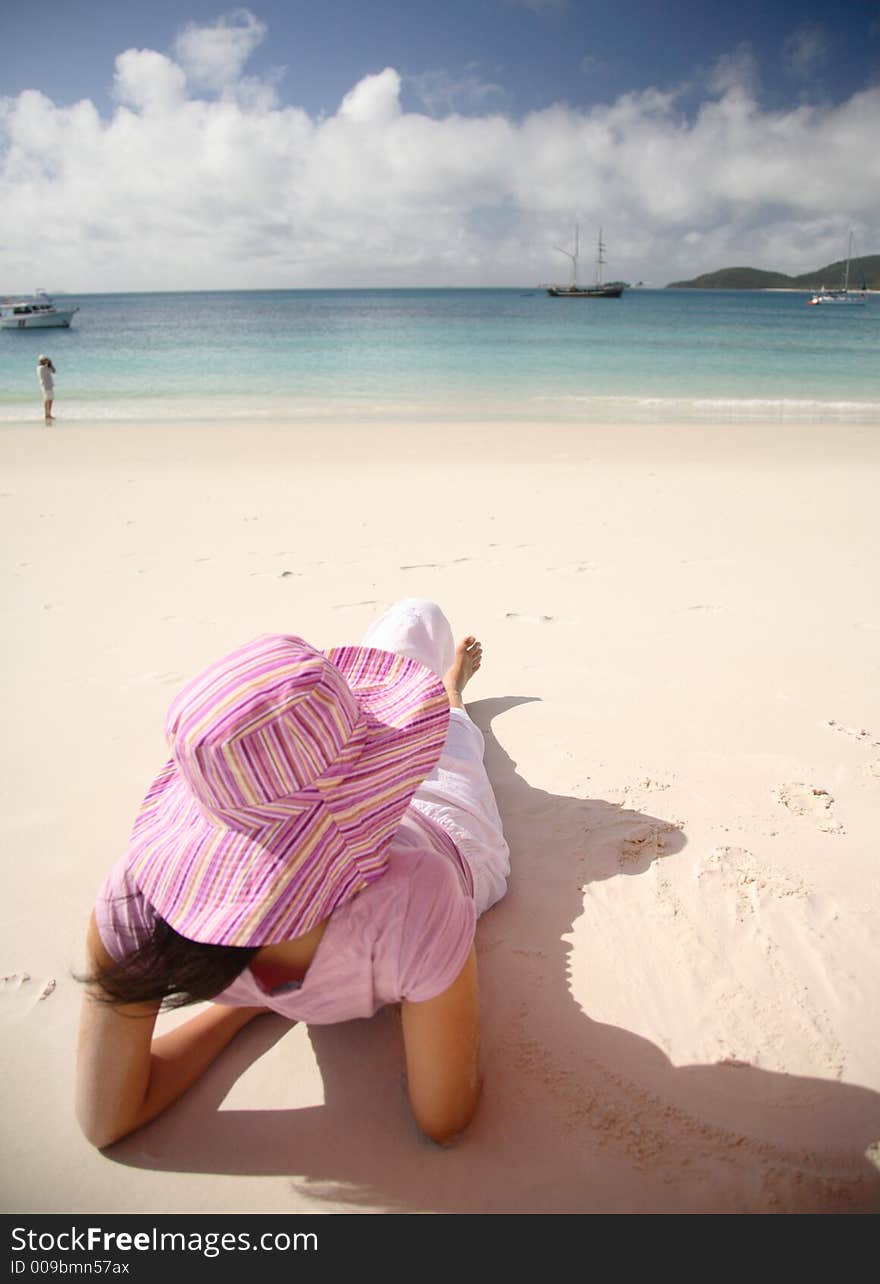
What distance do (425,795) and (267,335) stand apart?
38489mm

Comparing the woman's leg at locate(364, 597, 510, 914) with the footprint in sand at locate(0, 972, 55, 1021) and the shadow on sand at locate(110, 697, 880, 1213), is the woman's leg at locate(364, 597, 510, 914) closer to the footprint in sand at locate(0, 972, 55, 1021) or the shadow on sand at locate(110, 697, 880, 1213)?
the shadow on sand at locate(110, 697, 880, 1213)

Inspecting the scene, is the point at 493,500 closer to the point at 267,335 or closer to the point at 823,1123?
the point at 823,1123

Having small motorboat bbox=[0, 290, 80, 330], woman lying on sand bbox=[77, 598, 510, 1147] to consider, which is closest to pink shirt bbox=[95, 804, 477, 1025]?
woman lying on sand bbox=[77, 598, 510, 1147]

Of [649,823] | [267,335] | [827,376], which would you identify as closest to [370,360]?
[827,376]

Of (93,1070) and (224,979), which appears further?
(93,1070)

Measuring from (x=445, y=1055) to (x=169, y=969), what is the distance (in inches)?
22.0

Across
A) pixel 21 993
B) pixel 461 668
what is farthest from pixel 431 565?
pixel 21 993

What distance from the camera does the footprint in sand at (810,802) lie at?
2391 millimetres

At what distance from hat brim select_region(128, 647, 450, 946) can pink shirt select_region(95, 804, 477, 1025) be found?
0.04m

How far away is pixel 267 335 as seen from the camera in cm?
3625

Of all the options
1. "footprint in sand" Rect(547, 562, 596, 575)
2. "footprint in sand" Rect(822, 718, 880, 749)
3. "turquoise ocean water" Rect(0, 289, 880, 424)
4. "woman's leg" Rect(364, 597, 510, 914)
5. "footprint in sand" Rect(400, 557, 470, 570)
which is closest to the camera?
"woman's leg" Rect(364, 597, 510, 914)

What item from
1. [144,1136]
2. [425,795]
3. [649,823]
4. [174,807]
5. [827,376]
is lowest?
[144,1136]

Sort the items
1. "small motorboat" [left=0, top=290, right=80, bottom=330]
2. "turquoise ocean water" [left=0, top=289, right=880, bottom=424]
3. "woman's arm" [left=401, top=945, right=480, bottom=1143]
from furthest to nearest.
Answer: "small motorboat" [left=0, top=290, right=80, bottom=330], "turquoise ocean water" [left=0, top=289, right=880, bottom=424], "woman's arm" [left=401, top=945, right=480, bottom=1143]

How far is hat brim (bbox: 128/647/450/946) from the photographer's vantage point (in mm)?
1109
